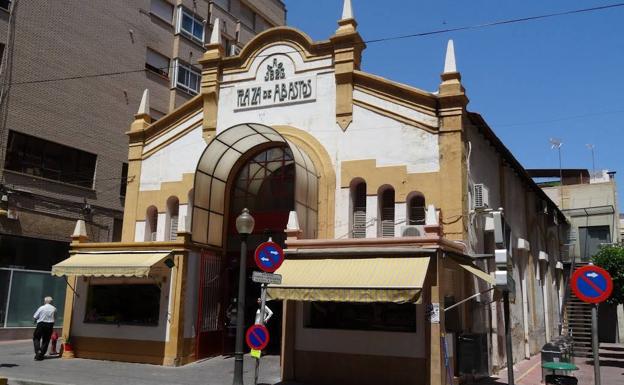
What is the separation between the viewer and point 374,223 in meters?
15.3

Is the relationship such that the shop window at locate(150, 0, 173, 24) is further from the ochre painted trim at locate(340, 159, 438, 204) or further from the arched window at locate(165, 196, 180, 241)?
the ochre painted trim at locate(340, 159, 438, 204)

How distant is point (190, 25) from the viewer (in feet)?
104

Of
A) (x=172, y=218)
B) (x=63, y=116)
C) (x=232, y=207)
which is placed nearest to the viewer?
(x=232, y=207)

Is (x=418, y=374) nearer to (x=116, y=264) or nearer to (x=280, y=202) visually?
(x=280, y=202)

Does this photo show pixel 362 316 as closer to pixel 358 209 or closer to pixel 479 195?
pixel 358 209

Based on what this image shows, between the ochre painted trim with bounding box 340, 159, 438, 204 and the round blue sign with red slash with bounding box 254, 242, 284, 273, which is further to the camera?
the ochre painted trim with bounding box 340, 159, 438, 204

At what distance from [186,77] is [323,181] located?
17758 millimetres

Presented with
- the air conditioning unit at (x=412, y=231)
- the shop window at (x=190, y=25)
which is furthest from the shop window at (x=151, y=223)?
the shop window at (x=190, y=25)

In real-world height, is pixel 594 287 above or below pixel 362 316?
above

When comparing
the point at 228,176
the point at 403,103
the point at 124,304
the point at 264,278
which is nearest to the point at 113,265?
the point at 124,304

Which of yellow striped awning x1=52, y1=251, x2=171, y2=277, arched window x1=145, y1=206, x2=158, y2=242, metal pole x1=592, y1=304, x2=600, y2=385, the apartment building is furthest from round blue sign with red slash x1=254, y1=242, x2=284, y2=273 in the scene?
the apartment building

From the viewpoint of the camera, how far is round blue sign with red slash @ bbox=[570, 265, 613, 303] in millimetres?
8844

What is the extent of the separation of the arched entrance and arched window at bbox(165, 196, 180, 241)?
1.81m

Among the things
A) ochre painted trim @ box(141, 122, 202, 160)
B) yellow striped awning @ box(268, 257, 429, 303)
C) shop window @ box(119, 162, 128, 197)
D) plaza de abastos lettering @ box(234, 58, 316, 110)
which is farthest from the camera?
shop window @ box(119, 162, 128, 197)
